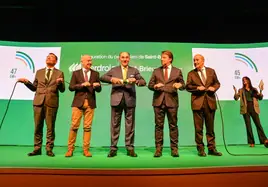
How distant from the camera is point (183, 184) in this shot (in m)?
2.91

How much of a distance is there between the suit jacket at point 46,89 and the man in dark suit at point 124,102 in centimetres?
55

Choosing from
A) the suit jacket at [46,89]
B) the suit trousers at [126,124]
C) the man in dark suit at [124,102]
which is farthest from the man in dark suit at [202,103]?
the suit jacket at [46,89]

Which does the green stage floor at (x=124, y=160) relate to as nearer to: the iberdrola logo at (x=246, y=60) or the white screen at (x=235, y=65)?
the white screen at (x=235, y=65)

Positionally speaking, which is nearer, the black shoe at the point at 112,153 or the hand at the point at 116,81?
the hand at the point at 116,81

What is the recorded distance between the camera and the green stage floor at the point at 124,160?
3117 mm

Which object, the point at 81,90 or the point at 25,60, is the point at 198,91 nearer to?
the point at 81,90

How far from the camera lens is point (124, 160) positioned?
336 centimetres

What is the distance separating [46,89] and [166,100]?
1.39 metres

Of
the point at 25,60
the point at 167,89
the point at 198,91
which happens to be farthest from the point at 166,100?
the point at 25,60

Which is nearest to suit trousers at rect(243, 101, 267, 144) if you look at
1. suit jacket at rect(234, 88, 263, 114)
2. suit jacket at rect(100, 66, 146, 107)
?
suit jacket at rect(234, 88, 263, 114)

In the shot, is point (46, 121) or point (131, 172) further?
point (46, 121)

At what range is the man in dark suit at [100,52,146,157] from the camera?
3520mm

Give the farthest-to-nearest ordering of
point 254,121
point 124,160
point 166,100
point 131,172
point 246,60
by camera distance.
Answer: point 246,60, point 254,121, point 166,100, point 124,160, point 131,172
